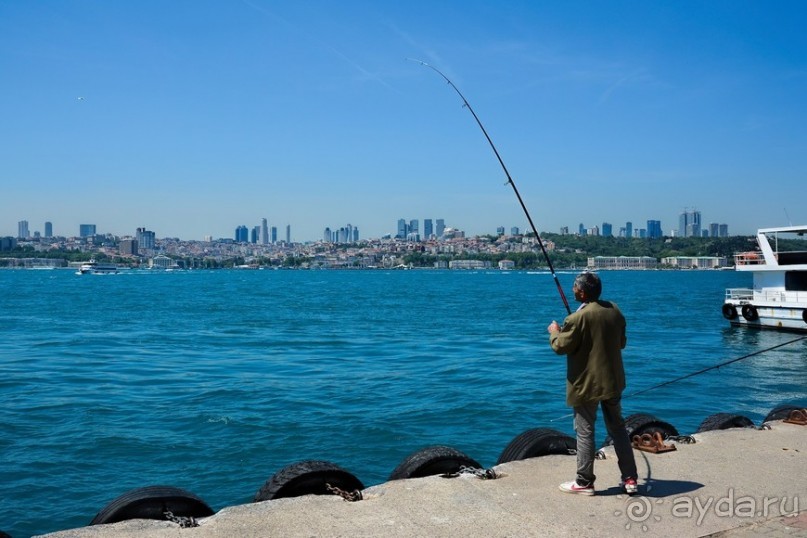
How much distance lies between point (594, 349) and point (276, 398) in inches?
447

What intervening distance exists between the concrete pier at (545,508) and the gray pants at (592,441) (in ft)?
0.57

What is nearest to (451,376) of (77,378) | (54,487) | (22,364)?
(77,378)

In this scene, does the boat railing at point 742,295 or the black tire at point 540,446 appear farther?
the boat railing at point 742,295

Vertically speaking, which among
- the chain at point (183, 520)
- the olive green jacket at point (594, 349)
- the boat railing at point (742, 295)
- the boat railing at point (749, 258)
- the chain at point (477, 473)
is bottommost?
the boat railing at point (742, 295)

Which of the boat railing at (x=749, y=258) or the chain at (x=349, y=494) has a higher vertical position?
the boat railing at (x=749, y=258)

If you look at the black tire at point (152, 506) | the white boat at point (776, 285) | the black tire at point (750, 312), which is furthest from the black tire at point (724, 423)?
the black tire at point (750, 312)

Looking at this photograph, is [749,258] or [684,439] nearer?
[684,439]

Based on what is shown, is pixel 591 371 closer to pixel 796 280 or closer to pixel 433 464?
pixel 433 464

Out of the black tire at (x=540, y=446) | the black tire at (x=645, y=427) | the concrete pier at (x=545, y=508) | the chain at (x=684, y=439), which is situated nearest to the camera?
the concrete pier at (x=545, y=508)

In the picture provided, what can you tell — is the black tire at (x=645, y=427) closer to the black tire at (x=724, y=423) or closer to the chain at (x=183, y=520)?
the black tire at (x=724, y=423)

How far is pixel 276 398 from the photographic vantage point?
603 inches

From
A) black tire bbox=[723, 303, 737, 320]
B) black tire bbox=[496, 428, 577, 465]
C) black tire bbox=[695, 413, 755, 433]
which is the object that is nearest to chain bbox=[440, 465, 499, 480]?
black tire bbox=[496, 428, 577, 465]

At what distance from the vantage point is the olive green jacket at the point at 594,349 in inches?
194

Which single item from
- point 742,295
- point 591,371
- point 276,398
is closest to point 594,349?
point 591,371
